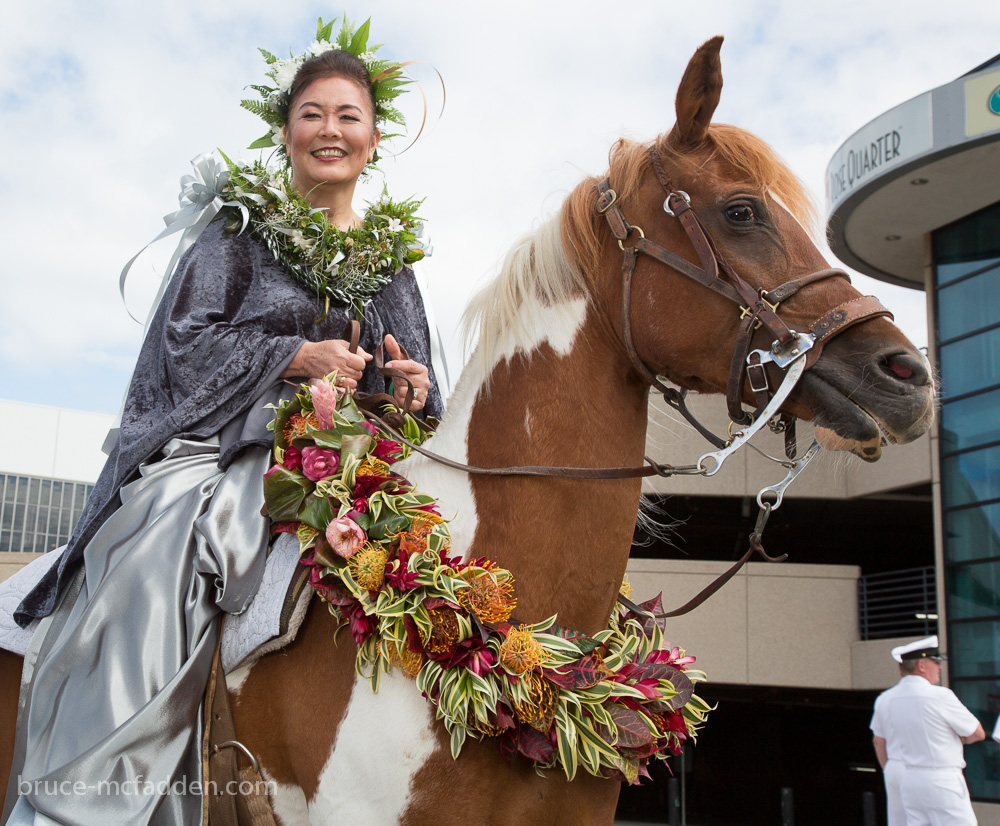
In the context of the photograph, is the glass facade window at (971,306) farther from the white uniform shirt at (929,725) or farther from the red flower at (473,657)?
the red flower at (473,657)

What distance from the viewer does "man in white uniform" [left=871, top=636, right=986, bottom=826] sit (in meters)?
6.77

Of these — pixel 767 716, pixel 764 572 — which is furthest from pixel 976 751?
pixel 767 716

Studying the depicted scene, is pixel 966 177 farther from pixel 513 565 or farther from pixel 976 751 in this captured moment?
pixel 513 565

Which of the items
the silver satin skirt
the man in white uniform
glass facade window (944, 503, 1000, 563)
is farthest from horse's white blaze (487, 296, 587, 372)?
glass facade window (944, 503, 1000, 563)

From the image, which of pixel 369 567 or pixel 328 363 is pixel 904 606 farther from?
pixel 369 567

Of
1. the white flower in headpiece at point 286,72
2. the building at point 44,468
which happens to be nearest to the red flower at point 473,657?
the white flower in headpiece at point 286,72

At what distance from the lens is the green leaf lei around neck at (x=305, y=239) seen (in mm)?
2959

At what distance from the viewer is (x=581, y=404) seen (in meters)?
2.22

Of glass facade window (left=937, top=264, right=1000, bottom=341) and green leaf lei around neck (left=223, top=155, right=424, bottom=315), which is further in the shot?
glass facade window (left=937, top=264, right=1000, bottom=341)

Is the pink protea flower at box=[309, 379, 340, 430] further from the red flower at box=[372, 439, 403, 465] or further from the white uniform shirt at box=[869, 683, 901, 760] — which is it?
the white uniform shirt at box=[869, 683, 901, 760]

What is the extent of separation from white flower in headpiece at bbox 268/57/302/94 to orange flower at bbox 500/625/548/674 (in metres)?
2.35

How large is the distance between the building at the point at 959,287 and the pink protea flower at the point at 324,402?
1160cm

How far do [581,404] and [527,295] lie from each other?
1.15ft

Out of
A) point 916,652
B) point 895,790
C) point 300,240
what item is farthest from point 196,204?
point 895,790
